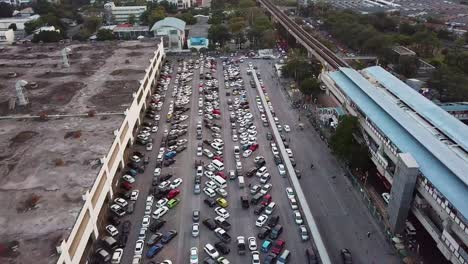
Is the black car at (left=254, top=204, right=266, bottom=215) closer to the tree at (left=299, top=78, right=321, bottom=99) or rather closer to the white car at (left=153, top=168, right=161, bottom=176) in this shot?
the white car at (left=153, top=168, right=161, bottom=176)

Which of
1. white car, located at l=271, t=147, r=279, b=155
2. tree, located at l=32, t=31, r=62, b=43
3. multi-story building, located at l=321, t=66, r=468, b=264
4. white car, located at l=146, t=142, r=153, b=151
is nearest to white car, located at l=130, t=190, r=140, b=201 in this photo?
white car, located at l=146, t=142, r=153, b=151

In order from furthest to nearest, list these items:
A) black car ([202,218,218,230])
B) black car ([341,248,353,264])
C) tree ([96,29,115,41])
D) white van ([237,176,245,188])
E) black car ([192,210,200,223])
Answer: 1. tree ([96,29,115,41])
2. white van ([237,176,245,188])
3. black car ([192,210,200,223])
4. black car ([202,218,218,230])
5. black car ([341,248,353,264])

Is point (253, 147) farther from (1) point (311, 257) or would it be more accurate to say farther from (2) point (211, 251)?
(1) point (311, 257)

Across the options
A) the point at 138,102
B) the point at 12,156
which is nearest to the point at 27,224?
the point at 12,156

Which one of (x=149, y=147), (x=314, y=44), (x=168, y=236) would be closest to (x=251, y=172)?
(x=168, y=236)

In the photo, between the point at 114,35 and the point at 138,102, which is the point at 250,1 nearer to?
the point at 114,35

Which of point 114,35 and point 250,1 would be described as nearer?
point 114,35

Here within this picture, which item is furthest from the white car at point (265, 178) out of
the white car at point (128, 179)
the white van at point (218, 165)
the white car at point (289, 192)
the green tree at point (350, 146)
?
the white car at point (128, 179)
